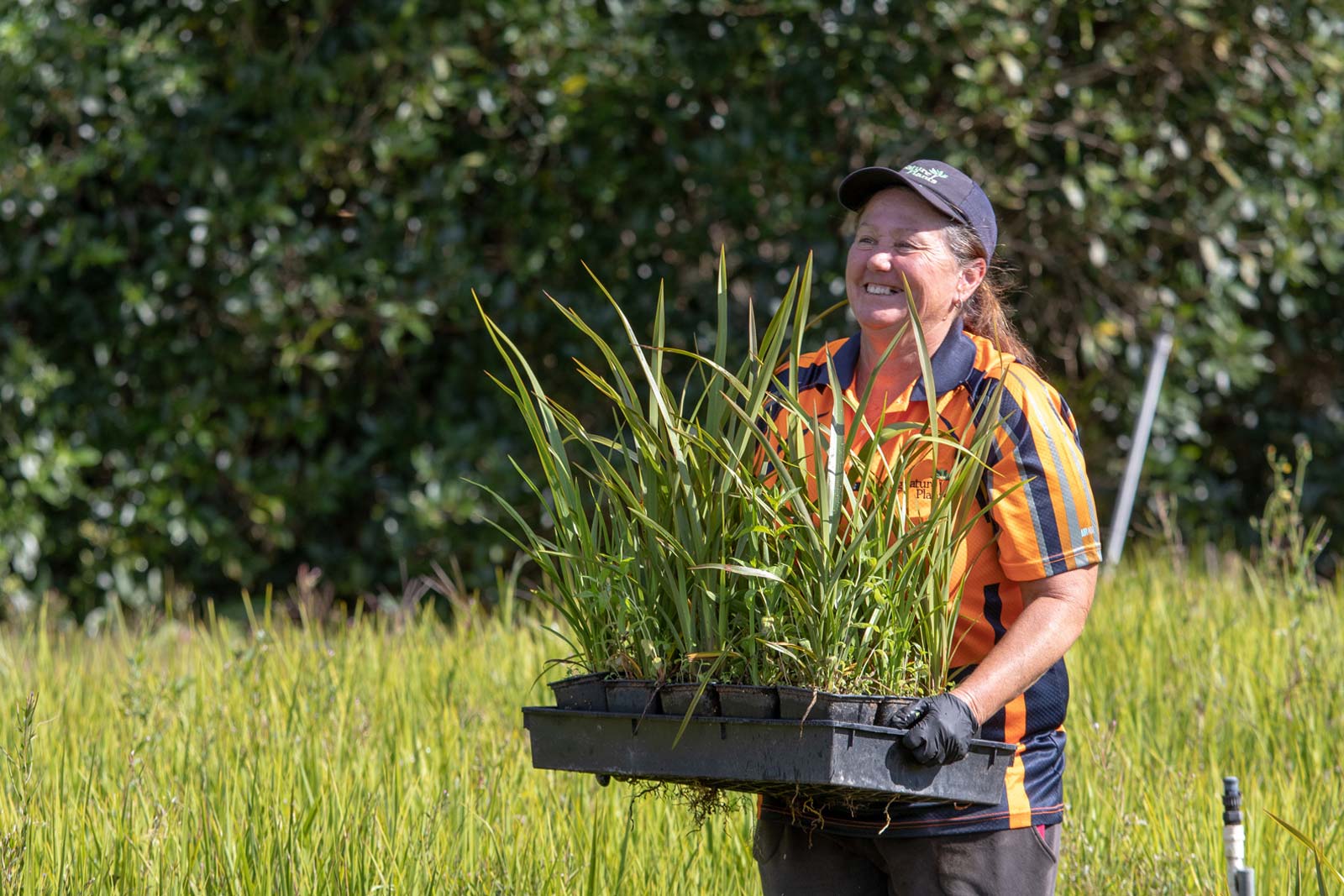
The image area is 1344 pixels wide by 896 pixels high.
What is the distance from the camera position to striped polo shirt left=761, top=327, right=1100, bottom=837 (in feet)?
6.13

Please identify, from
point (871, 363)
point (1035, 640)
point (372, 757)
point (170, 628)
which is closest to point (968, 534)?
point (1035, 640)

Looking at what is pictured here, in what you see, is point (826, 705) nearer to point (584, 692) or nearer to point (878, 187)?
point (584, 692)

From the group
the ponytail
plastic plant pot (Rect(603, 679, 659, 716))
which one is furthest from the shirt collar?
plastic plant pot (Rect(603, 679, 659, 716))

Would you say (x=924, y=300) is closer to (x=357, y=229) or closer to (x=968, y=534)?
(x=968, y=534)

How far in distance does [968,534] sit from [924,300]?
34cm

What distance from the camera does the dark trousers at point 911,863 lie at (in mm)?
1886

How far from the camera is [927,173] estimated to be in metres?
2.02

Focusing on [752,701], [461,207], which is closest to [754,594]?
[752,701]

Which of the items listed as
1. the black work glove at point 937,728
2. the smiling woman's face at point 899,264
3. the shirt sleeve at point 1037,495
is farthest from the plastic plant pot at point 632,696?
the smiling woman's face at point 899,264

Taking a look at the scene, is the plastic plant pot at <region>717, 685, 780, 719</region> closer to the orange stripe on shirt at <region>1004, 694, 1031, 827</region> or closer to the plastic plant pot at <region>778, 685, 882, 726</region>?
the plastic plant pot at <region>778, 685, 882, 726</region>

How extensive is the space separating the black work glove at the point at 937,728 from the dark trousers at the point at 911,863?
0.27 meters

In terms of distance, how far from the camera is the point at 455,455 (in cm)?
571

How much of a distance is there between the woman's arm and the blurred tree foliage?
12.0 feet

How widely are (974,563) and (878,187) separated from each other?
566 mm
